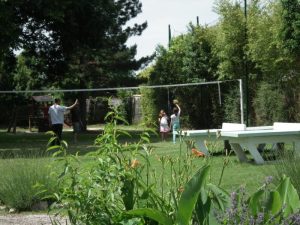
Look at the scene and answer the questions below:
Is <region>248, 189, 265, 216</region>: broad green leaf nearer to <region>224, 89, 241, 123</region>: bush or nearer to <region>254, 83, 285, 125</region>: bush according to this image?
<region>254, 83, 285, 125</region>: bush

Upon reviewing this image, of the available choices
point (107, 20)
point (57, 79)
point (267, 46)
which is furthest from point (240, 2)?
point (57, 79)

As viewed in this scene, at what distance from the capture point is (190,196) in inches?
146

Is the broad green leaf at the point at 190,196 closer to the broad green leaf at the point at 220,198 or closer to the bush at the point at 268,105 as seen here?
the broad green leaf at the point at 220,198

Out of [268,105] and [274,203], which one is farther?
[268,105]

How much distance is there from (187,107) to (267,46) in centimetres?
883

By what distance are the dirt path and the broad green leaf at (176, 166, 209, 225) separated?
3.45 meters

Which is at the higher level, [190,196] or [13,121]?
[13,121]

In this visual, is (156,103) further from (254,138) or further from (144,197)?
(144,197)

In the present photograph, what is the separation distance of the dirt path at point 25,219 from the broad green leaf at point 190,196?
3.45 meters

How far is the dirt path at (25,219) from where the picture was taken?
7098 millimetres

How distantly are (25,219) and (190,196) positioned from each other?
4.23 meters

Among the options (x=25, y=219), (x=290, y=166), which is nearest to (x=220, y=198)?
(x=290, y=166)

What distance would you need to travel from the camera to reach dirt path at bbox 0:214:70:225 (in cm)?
710

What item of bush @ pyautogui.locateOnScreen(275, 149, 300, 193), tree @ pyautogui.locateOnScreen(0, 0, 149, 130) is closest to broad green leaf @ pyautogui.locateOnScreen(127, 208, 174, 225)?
bush @ pyautogui.locateOnScreen(275, 149, 300, 193)
